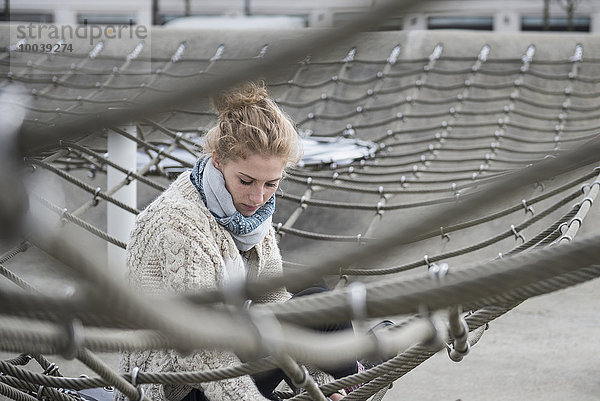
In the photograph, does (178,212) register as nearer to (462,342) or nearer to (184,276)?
(184,276)

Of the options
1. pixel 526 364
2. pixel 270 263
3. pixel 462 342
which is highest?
pixel 462 342

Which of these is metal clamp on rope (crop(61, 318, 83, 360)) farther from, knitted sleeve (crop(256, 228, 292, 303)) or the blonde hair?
knitted sleeve (crop(256, 228, 292, 303))

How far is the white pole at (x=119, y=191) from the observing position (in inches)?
Result: 97.7

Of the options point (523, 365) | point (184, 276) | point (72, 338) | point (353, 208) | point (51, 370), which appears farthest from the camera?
point (353, 208)

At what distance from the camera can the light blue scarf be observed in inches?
52.4

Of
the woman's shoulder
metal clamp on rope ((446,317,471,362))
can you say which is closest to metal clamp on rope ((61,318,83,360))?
metal clamp on rope ((446,317,471,362))

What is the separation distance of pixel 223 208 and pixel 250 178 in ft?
0.19

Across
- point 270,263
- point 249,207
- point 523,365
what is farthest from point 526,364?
point 249,207

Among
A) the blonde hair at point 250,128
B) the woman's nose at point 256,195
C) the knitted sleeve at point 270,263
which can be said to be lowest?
the knitted sleeve at point 270,263

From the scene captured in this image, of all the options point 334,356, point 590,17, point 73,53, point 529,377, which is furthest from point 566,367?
point 590,17

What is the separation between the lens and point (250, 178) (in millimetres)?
1336

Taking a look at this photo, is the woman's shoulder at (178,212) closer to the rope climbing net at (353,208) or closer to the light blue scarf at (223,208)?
the light blue scarf at (223,208)

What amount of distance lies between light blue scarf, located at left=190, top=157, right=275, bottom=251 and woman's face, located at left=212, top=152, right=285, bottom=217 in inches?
0.5

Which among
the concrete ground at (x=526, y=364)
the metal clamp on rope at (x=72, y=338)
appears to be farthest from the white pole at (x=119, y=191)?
the metal clamp on rope at (x=72, y=338)
